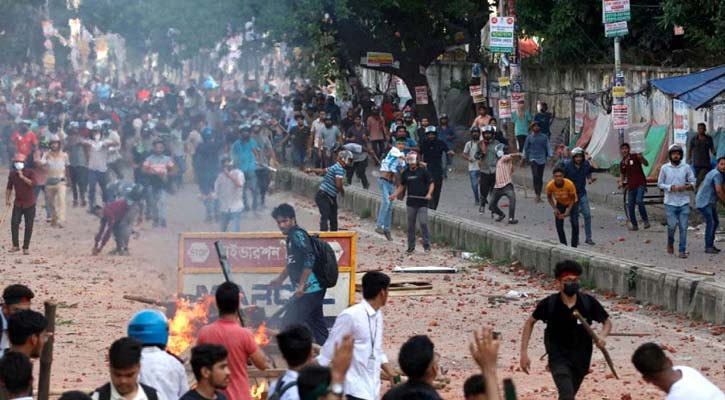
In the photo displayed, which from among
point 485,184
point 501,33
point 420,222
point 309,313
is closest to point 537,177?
point 485,184

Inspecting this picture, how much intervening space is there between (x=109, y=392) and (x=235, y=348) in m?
1.20

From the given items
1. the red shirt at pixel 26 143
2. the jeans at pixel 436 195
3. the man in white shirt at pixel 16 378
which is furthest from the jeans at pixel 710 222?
the man in white shirt at pixel 16 378

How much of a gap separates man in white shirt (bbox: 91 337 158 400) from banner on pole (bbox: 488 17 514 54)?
2221cm

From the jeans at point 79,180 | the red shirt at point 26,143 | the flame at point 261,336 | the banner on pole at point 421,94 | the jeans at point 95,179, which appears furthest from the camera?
the banner on pole at point 421,94

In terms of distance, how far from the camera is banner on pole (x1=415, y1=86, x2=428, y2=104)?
36.1 m

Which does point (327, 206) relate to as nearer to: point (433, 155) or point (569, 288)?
point (433, 155)

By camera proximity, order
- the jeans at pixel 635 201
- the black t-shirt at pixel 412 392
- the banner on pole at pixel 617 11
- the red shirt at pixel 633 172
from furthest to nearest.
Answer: the banner on pole at pixel 617 11 → the jeans at pixel 635 201 → the red shirt at pixel 633 172 → the black t-shirt at pixel 412 392

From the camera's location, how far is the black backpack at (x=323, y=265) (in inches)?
468

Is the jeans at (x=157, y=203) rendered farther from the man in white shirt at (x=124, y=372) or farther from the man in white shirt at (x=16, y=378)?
the man in white shirt at (x=16, y=378)

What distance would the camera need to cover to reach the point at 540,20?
33.0 meters

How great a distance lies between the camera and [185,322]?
12625 mm

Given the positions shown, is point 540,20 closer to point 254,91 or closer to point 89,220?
point 89,220

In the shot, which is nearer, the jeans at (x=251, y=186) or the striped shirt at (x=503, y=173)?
the striped shirt at (x=503, y=173)

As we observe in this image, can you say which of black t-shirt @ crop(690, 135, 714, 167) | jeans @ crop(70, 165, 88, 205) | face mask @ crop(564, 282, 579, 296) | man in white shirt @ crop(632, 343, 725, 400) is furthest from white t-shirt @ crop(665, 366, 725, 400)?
jeans @ crop(70, 165, 88, 205)
